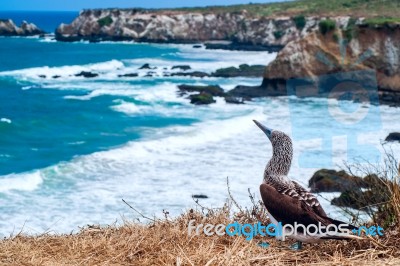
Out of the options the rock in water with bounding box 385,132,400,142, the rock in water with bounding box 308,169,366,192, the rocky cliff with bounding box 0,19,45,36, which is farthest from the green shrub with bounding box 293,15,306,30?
the rock in water with bounding box 308,169,366,192

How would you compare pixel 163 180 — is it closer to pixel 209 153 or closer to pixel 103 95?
pixel 209 153

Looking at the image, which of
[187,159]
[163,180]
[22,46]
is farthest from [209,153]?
[22,46]

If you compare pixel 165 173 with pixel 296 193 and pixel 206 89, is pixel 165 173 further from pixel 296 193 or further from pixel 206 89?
pixel 206 89

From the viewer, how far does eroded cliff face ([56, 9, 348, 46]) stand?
84969 millimetres

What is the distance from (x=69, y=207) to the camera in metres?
17.3

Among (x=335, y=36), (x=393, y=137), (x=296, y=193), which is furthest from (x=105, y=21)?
(x=296, y=193)

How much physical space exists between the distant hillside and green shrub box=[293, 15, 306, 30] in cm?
205

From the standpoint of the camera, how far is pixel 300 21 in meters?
80.9

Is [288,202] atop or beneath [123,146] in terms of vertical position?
atop

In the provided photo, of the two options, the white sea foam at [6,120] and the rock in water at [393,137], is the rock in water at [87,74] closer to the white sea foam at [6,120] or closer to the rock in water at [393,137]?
the white sea foam at [6,120]

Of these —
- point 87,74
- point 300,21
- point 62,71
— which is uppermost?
point 300,21

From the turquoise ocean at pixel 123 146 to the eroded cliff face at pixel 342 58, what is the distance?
2.06m

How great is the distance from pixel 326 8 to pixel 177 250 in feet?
276

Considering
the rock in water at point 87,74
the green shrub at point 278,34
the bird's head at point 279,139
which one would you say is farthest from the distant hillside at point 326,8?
the bird's head at point 279,139
